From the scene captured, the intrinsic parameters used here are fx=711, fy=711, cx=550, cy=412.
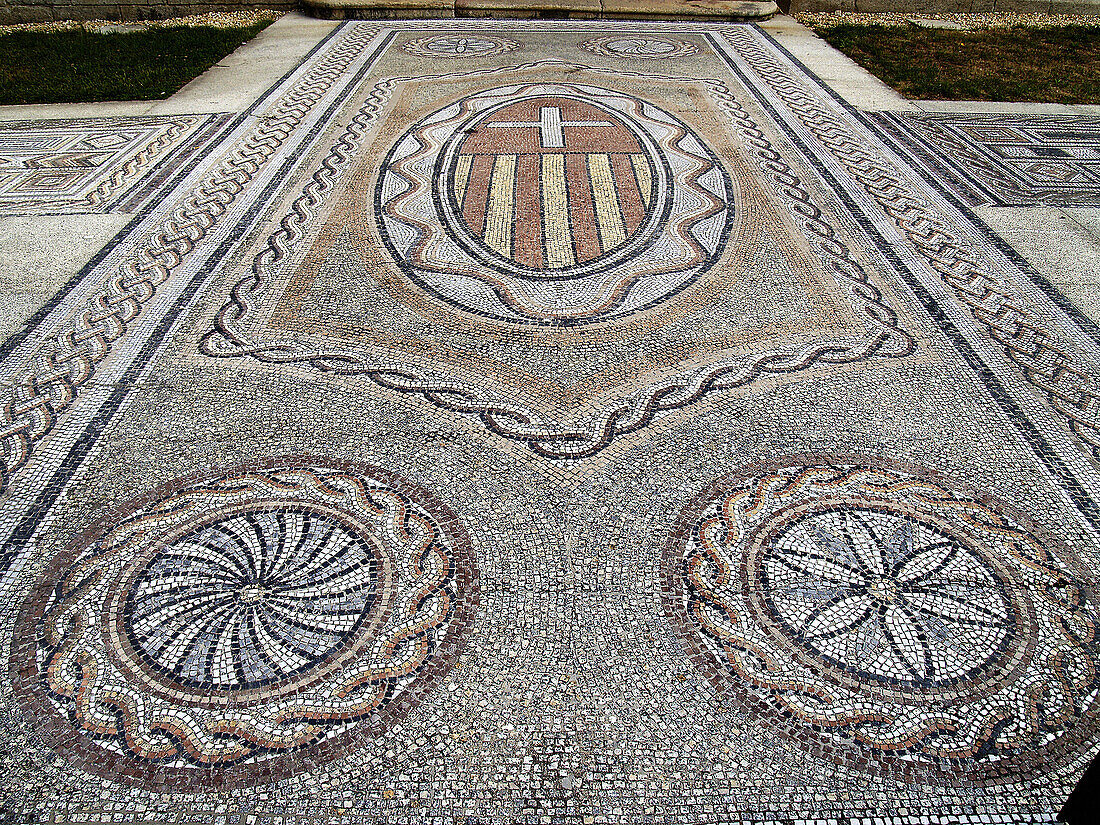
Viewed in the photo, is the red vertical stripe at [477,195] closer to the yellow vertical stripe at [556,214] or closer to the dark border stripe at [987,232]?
the yellow vertical stripe at [556,214]

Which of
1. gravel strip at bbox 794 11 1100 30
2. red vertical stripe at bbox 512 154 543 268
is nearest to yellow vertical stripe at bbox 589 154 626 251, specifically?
red vertical stripe at bbox 512 154 543 268

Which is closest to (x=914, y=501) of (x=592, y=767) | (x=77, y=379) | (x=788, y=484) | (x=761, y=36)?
(x=788, y=484)

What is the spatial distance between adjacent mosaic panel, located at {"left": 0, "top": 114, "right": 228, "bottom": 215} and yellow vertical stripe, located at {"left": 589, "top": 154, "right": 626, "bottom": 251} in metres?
2.13

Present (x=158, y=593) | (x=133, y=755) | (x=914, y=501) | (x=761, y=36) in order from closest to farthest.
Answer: (x=133, y=755)
(x=158, y=593)
(x=914, y=501)
(x=761, y=36)

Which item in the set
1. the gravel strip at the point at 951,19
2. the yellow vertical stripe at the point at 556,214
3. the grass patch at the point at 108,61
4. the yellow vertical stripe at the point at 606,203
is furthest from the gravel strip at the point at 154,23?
the gravel strip at the point at 951,19

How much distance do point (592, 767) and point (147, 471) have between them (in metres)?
1.47

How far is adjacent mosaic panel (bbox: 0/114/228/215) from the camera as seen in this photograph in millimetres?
3363

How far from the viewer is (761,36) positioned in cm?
574

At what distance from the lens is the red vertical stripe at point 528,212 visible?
293 centimetres

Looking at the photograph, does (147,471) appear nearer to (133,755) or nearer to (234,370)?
(234,370)

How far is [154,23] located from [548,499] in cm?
662

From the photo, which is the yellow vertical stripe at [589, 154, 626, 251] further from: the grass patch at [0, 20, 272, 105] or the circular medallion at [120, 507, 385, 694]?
the grass patch at [0, 20, 272, 105]

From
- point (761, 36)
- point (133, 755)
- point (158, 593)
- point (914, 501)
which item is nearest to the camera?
point (133, 755)

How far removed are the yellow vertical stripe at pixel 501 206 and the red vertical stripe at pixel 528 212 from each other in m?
0.03
